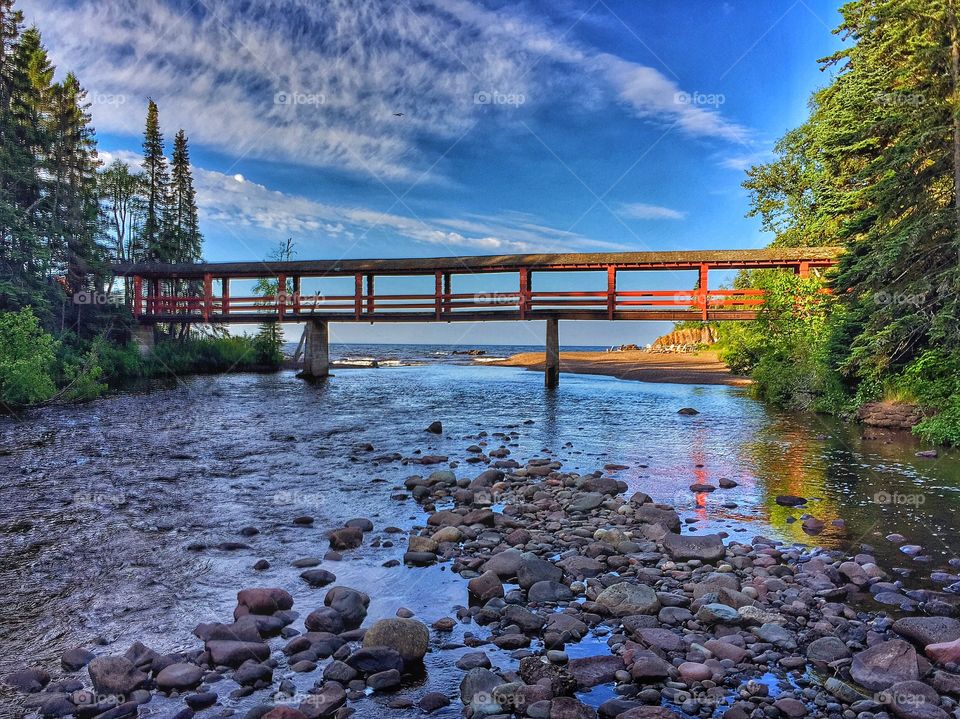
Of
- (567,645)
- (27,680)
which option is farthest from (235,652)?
(567,645)

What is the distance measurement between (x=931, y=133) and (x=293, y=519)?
529 inches

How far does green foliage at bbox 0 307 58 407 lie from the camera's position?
1392cm

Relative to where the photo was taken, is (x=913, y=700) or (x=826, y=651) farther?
(x=826, y=651)

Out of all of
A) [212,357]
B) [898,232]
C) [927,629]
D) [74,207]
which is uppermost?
[74,207]

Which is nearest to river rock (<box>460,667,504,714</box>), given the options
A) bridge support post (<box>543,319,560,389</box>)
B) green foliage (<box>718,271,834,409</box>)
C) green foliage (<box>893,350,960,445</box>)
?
green foliage (<box>893,350,960,445</box>)

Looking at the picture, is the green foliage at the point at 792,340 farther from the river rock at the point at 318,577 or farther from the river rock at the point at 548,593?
the river rock at the point at 318,577

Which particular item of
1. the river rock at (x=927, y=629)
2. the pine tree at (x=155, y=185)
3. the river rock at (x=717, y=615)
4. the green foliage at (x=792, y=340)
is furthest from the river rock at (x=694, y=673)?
the pine tree at (x=155, y=185)

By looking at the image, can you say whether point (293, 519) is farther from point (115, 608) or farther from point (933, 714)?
point (933, 714)

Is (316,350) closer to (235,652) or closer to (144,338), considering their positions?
(144,338)

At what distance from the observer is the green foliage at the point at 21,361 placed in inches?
548

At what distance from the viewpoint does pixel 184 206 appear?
40.2 meters

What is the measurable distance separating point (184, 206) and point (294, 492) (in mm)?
39155

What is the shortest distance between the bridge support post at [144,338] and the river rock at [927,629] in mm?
29437

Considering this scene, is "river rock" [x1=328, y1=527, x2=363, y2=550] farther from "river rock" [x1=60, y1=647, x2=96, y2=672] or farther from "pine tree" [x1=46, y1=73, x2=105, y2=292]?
"pine tree" [x1=46, y1=73, x2=105, y2=292]
